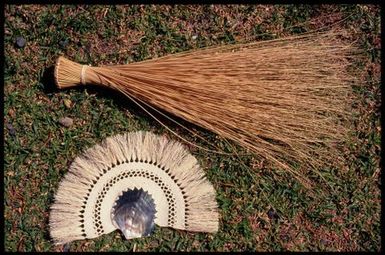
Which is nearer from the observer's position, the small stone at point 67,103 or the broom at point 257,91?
the broom at point 257,91

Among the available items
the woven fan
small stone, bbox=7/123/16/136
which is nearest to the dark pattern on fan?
the woven fan

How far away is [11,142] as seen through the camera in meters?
2.04

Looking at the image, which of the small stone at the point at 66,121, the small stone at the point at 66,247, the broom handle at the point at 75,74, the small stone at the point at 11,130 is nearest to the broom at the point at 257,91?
the broom handle at the point at 75,74

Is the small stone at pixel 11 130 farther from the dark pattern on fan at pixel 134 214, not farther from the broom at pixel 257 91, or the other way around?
the dark pattern on fan at pixel 134 214

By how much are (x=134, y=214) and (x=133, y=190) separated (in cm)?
9

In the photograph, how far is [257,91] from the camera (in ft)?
6.31

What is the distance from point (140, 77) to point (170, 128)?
0.24 m

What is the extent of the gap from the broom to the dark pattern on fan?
1.17ft

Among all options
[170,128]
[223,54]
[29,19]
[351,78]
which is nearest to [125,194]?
[170,128]

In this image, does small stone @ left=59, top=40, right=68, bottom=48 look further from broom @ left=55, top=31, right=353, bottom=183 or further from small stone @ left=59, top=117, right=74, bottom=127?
small stone @ left=59, top=117, right=74, bottom=127

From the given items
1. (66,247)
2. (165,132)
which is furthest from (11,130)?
(165,132)

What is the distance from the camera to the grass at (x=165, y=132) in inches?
79.2

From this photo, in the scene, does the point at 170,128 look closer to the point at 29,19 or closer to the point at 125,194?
the point at 125,194

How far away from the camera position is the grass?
2012 millimetres
